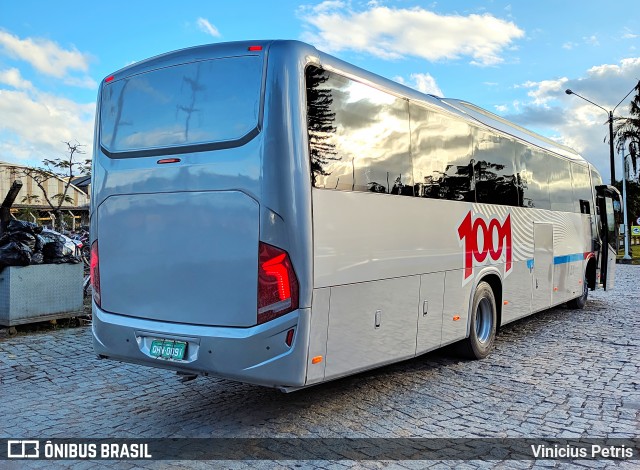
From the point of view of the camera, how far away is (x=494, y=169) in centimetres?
824

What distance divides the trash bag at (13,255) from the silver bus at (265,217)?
3899 millimetres

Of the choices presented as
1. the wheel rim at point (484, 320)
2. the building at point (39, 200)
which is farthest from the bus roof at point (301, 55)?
the building at point (39, 200)

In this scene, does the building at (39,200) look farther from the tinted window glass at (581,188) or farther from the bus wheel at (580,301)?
the bus wheel at (580,301)

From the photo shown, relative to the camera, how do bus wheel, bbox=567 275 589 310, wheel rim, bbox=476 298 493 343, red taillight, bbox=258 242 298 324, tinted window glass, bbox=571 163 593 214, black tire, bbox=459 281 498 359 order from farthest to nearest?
bus wheel, bbox=567 275 589 310 → tinted window glass, bbox=571 163 593 214 → wheel rim, bbox=476 298 493 343 → black tire, bbox=459 281 498 359 → red taillight, bbox=258 242 298 324

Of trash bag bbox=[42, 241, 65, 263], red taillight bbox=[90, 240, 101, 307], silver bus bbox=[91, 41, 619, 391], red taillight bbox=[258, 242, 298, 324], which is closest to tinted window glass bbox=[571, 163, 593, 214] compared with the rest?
silver bus bbox=[91, 41, 619, 391]

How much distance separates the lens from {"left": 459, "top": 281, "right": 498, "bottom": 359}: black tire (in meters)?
7.50

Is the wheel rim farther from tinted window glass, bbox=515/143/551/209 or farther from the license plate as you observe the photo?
the license plate

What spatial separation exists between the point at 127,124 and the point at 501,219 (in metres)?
5.33

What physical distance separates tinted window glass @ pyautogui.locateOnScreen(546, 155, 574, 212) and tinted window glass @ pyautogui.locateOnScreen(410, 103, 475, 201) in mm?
3604

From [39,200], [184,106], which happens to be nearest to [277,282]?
[184,106]

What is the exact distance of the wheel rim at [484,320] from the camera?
7887 mm

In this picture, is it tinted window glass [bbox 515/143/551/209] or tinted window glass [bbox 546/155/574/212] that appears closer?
tinted window glass [bbox 515/143/551/209]

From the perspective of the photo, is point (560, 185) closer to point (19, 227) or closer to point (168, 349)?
point (168, 349)

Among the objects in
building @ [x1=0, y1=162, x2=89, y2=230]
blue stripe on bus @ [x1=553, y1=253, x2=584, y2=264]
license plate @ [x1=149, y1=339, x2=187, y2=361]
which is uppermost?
building @ [x1=0, y1=162, x2=89, y2=230]
